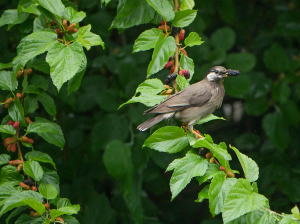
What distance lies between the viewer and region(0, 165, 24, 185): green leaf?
2.20m

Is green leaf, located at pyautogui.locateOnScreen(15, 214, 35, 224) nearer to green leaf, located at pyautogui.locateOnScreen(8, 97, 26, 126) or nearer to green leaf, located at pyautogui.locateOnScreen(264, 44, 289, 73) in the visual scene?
green leaf, located at pyautogui.locateOnScreen(8, 97, 26, 126)

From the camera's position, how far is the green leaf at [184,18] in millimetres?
2473

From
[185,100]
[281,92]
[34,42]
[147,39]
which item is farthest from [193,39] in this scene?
[281,92]

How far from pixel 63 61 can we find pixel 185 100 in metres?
1.33

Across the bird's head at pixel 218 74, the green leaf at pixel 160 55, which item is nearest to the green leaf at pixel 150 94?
the green leaf at pixel 160 55

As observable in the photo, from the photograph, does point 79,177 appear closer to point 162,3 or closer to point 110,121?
point 110,121

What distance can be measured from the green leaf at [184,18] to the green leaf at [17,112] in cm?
125

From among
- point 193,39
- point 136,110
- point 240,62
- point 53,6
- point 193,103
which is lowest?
point 136,110

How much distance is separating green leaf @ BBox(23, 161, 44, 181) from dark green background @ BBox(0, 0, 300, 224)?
3.43 ft

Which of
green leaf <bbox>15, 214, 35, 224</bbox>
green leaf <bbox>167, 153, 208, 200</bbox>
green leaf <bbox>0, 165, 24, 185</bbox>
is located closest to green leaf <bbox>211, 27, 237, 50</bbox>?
green leaf <bbox>167, 153, 208, 200</bbox>

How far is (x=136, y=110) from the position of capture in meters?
3.65

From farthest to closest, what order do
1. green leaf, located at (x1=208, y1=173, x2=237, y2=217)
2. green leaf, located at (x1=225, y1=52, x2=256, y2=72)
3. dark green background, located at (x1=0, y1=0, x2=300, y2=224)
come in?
1. green leaf, located at (x1=225, y1=52, x2=256, y2=72)
2. dark green background, located at (x1=0, y1=0, x2=300, y2=224)
3. green leaf, located at (x1=208, y1=173, x2=237, y2=217)

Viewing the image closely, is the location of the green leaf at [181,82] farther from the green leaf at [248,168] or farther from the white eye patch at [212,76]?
the white eye patch at [212,76]

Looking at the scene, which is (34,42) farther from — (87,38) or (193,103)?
(193,103)
